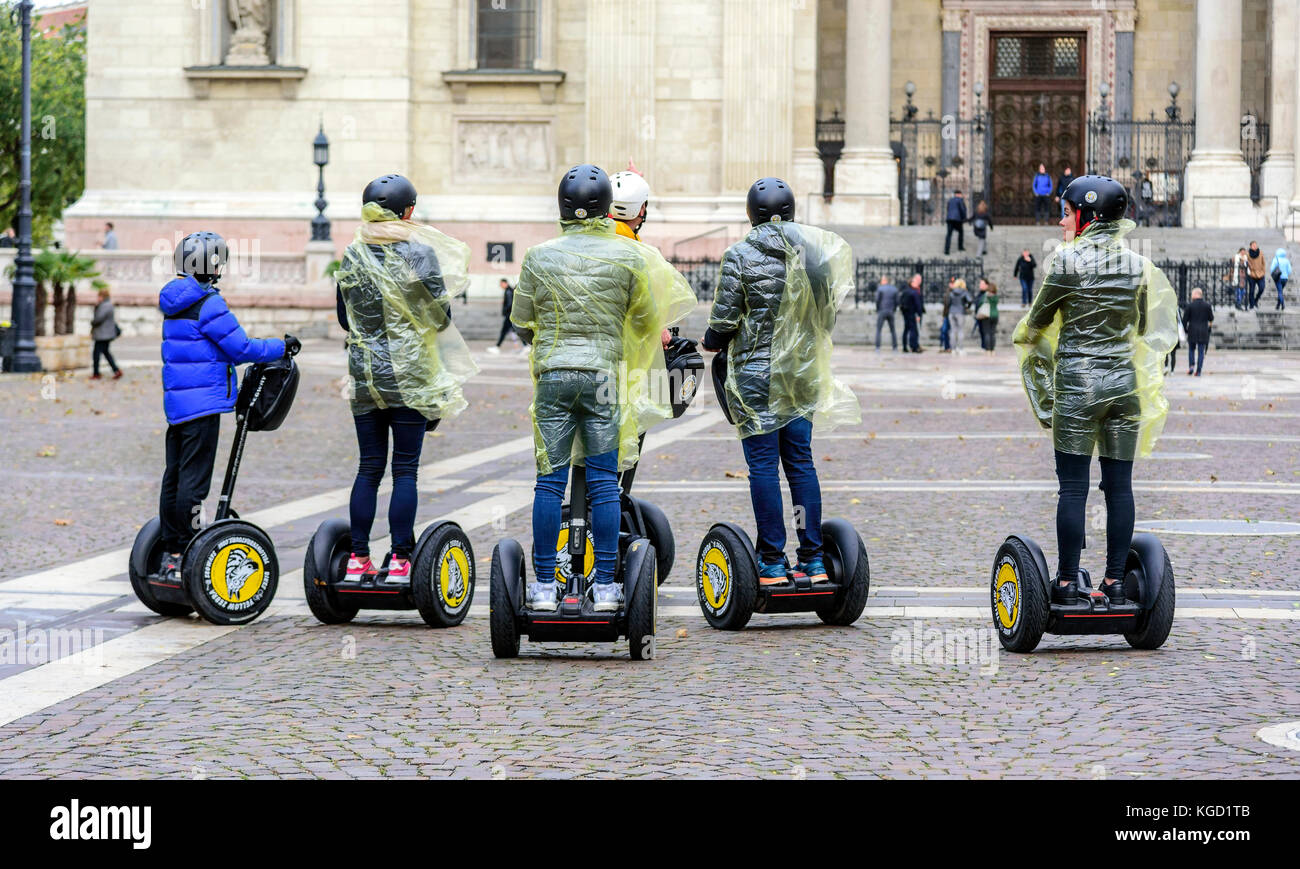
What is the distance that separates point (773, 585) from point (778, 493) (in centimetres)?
43

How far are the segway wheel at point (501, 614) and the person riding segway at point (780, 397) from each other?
1150mm

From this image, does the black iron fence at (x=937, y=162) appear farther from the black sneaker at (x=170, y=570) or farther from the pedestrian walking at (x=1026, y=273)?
the black sneaker at (x=170, y=570)

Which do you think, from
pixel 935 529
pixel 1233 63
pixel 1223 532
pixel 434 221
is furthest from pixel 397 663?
pixel 1233 63

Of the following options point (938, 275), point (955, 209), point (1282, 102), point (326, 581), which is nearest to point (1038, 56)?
point (1282, 102)

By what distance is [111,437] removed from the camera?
1766 centimetres

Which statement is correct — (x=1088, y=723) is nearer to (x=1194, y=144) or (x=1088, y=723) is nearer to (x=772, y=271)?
(x=772, y=271)

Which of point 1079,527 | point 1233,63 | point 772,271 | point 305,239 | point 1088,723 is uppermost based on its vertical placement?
point 1233,63

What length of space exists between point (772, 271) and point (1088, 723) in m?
2.78

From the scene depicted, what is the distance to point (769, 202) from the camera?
8477 mm

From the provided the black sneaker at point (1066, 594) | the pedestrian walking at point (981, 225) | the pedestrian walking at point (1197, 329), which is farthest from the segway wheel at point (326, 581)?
the pedestrian walking at point (981, 225)

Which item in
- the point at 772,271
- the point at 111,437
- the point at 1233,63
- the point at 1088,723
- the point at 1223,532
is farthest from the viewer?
the point at 1233,63

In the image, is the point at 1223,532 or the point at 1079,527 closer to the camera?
the point at 1079,527

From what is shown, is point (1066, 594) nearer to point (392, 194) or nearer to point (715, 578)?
point (715, 578)

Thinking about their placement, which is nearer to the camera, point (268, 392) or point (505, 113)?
point (268, 392)
